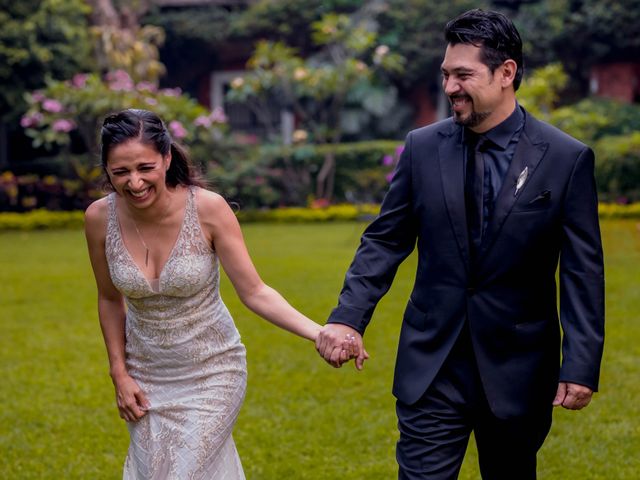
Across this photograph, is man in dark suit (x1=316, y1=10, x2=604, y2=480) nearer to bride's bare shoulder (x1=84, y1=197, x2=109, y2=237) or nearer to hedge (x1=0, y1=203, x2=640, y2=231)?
bride's bare shoulder (x1=84, y1=197, x2=109, y2=237)

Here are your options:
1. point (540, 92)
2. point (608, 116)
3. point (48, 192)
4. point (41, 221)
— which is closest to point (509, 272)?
point (540, 92)

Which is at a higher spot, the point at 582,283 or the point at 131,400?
the point at 582,283

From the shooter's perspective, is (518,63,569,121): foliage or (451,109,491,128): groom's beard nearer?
(451,109,491,128): groom's beard

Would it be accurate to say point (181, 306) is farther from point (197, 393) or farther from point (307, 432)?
point (307, 432)

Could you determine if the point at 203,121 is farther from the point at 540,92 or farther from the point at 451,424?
the point at 451,424

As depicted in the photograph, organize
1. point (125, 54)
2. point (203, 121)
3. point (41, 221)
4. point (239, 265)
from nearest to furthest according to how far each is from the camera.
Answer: point (239, 265) < point (41, 221) < point (203, 121) < point (125, 54)

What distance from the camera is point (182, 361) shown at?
3.33 m

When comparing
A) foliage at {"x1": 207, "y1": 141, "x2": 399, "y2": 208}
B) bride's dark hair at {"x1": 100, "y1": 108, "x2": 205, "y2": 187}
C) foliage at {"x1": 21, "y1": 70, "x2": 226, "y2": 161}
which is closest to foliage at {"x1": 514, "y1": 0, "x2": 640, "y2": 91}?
foliage at {"x1": 207, "y1": 141, "x2": 399, "y2": 208}

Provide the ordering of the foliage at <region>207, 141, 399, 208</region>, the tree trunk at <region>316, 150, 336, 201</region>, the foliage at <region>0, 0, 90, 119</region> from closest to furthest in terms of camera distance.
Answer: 1. the foliage at <region>207, 141, 399, 208</region>
2. the foliage at <region>0, 0, 90, 119</region>
3. the tree trunk at <region>316, 150, 336, 201</region>

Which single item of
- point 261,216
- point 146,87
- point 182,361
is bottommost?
point 261,216

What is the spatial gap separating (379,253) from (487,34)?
76 centimetres

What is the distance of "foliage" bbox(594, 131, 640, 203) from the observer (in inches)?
695

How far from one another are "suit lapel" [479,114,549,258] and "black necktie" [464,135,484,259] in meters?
0.03

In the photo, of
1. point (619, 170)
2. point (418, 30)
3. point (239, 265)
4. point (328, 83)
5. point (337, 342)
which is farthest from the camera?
point (418, 30)
